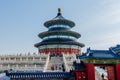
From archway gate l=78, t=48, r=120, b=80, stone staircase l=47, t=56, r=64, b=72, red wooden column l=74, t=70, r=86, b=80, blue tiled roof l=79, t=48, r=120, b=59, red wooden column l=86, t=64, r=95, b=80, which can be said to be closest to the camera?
red wooden column l=74, t=70, r=86, b=80

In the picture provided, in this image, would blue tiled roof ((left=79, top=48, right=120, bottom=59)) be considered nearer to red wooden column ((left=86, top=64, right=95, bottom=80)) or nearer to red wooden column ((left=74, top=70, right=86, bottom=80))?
red wooden column ((left=86, top=64, right=95, bottom=80))

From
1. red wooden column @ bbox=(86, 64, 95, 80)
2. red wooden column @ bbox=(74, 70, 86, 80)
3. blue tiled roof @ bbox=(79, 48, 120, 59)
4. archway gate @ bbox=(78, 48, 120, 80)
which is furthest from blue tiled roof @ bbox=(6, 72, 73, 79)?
blue tiled roof @ bbox=(79, 48, 120, 59)

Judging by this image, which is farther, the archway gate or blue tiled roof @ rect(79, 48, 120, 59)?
blue tiled roof @ rect(79, 48, 120, 59)

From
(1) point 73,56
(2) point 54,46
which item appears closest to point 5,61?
(1) point 73,56

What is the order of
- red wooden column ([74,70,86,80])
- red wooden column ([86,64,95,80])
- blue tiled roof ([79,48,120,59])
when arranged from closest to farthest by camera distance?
red wooden column ([74,70,86,80])
red wooden column ([86,64,95,80])
blue tiled roof ([79,48,120,59])

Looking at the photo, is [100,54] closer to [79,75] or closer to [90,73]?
[90,73]

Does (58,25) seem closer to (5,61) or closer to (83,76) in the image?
(5,61)

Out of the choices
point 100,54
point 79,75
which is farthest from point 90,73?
point 100,54

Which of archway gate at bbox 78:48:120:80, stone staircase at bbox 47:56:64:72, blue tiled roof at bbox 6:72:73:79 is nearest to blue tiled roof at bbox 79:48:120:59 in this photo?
archway gate at bbox 78:48:120:80

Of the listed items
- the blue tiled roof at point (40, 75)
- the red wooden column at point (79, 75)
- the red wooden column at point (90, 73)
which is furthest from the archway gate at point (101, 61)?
the blue tiled roof at point (40, 75)

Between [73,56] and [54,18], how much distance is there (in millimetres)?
23421

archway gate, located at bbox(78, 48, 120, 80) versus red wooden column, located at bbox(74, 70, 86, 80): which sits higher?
archway gate, located at bbox(78, 48, 120, 80)

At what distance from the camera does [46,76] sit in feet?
→ 67.5

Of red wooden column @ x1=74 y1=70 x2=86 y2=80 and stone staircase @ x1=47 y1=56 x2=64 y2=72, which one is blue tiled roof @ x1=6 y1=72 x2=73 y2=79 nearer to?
red wooden column @ x1=74 y1=70 x2=86 y2=80
